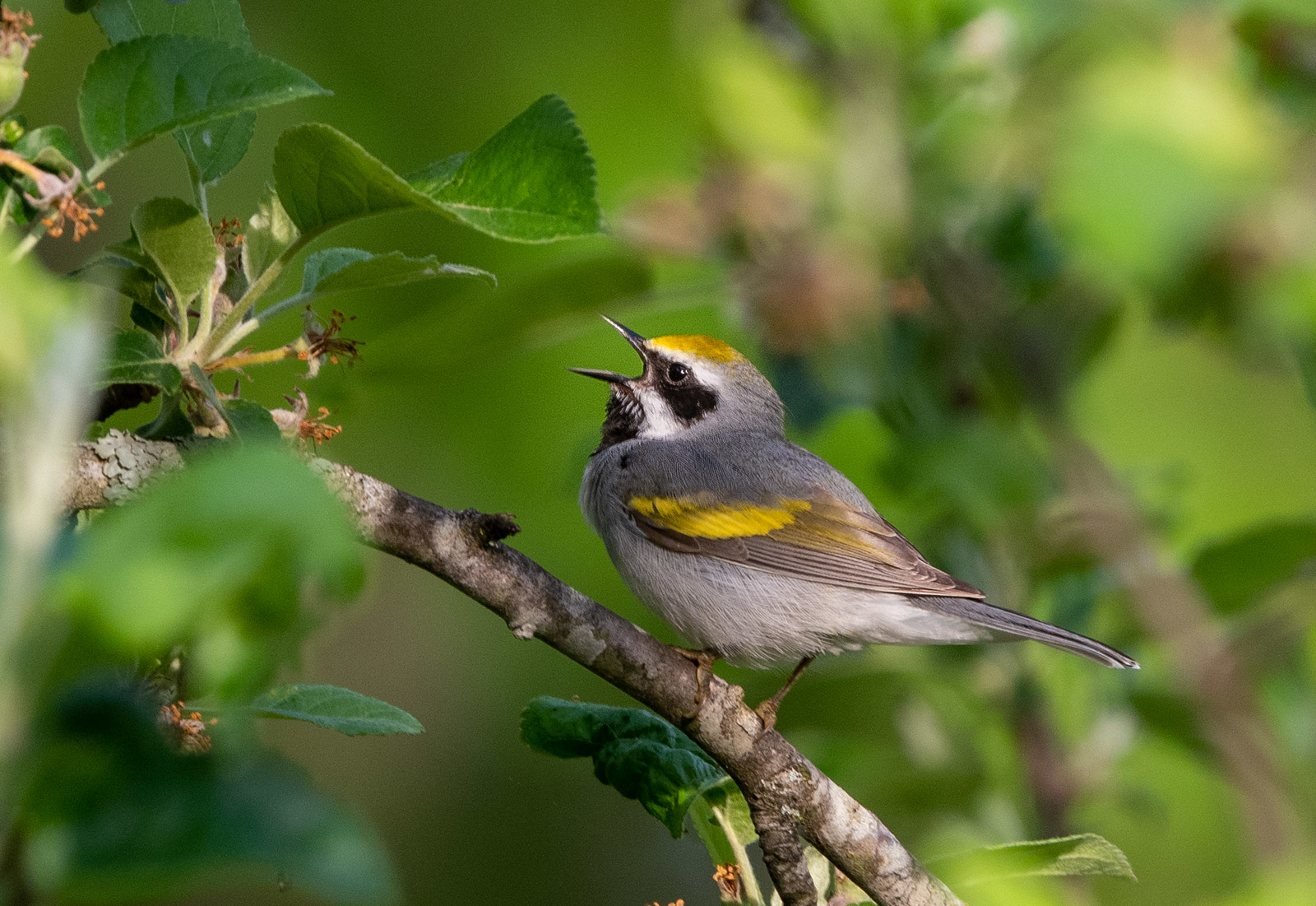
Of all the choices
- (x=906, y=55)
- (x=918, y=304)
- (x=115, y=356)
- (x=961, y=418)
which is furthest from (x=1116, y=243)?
(x=961, y=418)

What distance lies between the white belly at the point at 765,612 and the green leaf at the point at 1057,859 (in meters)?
1.29

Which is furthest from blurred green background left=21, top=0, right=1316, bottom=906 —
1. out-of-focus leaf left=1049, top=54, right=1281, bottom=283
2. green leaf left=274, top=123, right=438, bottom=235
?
green leaf left=274, top=123, right=438, bottom=235

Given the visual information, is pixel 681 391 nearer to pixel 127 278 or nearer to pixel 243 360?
pixel 243 360

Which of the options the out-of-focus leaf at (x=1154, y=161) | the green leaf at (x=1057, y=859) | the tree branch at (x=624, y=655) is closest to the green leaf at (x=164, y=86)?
the tree branch at (x=624, y=655)

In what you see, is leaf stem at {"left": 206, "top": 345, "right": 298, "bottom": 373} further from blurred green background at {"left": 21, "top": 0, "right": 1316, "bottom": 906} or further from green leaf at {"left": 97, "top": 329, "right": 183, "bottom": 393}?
blurred green background at {"left": 21, "top": 0, "right": 1316, "bottom": 906}

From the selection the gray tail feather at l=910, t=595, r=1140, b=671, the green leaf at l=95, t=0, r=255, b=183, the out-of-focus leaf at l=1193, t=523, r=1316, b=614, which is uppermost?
the out-of-focus leaf at l=1193, t=523, r=1316, b=614

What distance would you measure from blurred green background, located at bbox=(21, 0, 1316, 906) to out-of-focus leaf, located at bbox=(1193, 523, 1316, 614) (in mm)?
11

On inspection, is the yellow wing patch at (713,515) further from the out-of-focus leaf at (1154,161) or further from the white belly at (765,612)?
the out-of-focus leaf at (1154,161)

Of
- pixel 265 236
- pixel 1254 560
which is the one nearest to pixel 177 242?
pixel 265 236

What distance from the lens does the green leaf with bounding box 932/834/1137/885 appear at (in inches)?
83.4

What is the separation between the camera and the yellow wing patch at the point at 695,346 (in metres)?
4.53

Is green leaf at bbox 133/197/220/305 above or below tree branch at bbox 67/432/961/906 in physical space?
above

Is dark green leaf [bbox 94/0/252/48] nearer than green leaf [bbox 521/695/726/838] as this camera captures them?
Yes

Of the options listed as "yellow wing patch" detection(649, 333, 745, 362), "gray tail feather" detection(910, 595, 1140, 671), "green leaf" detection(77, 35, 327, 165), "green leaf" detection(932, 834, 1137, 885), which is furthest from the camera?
"yellow wing patch" detection(649, 333, 745, 362)
